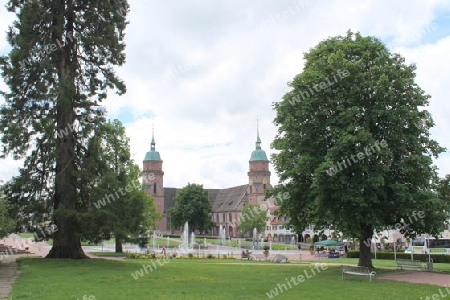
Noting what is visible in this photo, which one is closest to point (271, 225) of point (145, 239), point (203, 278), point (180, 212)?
point (180, 212)

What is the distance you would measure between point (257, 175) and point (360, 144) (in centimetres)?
9883

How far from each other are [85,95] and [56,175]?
479 centimetres

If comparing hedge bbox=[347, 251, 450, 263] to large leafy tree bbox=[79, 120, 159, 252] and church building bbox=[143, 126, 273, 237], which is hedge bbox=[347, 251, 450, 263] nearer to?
large leafy tree bbox=[79, 120, 159, 252]

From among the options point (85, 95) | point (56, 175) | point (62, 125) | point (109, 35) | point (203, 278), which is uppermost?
point (109, 35)

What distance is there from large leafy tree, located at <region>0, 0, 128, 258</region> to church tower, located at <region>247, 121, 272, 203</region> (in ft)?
304

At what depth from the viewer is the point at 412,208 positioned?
21.8 metres

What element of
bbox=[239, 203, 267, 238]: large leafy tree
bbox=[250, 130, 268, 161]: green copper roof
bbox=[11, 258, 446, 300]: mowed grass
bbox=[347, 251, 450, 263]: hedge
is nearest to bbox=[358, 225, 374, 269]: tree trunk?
bbox=[11, 258, 446, 300]: mowed grass

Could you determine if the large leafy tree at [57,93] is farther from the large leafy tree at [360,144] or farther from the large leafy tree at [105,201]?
the large leafy tree at [360,144]

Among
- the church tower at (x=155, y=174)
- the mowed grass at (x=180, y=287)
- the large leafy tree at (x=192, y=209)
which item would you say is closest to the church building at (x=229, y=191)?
the church tower at (x=155, y=174)

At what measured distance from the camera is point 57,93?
80.2 ft

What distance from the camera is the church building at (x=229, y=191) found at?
11981 cm

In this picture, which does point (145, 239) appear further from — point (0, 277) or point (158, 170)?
point (158, 170)

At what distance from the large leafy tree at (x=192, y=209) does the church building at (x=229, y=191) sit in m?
23.5

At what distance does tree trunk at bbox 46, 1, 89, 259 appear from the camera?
2473 centimetres
